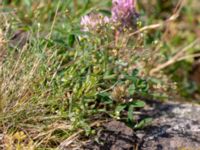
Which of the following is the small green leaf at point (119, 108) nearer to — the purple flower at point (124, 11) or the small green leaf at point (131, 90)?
the small green leaf at point (131, 90)

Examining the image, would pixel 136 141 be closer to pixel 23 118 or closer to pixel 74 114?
pixel 74 114

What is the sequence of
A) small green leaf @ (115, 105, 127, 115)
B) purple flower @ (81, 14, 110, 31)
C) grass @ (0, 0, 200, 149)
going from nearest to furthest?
1. grass @ (0, 0, 200, 149)
2. small green leaf @ (115, 105, 127, 115)
3. purple flower @ (81, 14, 110, 31)

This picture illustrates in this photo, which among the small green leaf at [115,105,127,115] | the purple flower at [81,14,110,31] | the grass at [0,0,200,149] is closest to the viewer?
the grass at [0,0,200,149]

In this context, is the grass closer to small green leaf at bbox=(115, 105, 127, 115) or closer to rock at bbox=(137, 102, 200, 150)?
small green leaf at bbox=(115, 105, 127, 115)

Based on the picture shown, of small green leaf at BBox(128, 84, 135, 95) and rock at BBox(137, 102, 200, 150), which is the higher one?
small green leaf at BBox(128, 84, 135, 95)

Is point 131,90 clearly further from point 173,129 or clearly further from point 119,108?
point 173,129

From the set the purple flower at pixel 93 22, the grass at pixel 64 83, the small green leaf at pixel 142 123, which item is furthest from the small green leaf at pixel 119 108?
the purple flower at pixel 93 22

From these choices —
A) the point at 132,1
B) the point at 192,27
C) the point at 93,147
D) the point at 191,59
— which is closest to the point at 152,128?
the point at 93,147

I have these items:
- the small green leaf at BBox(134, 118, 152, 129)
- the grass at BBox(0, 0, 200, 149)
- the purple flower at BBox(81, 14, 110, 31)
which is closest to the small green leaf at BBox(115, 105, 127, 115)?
the grass at BBox(0, 0, 200, 149)

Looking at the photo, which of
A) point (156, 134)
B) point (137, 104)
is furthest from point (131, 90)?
point (156, 134)
